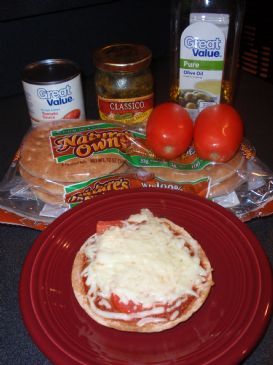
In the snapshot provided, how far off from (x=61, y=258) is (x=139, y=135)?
1.53 feet

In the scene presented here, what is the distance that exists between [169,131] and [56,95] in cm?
34

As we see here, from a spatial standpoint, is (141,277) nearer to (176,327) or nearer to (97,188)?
(176,327)

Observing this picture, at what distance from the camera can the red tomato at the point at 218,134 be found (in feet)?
3.49

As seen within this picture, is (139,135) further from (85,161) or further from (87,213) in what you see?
(87,213)

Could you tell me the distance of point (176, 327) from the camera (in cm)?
73

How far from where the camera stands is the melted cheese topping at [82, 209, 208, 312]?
74cm

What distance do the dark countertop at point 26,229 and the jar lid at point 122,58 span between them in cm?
32

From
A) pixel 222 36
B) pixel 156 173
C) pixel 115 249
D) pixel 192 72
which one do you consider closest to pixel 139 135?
pixel 156 173

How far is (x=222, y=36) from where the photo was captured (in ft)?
3.74

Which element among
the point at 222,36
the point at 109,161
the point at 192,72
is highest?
the point at 222,36

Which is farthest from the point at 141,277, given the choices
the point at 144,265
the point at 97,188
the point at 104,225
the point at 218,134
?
the point at 218,134

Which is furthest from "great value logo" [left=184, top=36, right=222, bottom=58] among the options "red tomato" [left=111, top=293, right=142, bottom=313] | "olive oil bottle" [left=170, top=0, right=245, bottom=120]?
"red tomato" [left=111, top=293, right=142, bottom=313]

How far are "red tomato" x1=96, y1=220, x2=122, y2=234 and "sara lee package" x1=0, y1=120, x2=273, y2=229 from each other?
185mm

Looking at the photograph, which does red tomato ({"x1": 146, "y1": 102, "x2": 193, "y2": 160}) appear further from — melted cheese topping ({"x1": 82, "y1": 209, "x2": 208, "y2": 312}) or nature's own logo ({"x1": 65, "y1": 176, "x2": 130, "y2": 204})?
melted cheese topping ({"x1": 82, "y1": 209, "x2": 208, "y2": 312})
